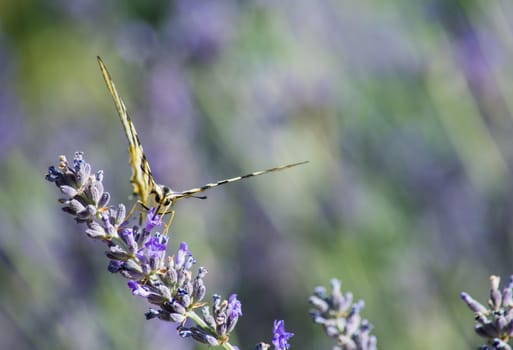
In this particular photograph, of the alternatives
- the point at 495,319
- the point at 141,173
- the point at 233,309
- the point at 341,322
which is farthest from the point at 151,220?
the point at 495,319

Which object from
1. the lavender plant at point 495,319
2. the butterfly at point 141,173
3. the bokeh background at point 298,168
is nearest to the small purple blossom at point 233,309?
the butterfly at point 141,173

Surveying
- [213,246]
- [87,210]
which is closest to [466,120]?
[213,246]

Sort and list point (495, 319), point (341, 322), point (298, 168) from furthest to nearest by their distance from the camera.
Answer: point (298, 168) → point (341, 322) → point (495, 319)

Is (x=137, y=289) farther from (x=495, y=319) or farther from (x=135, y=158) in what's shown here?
(x=495, y=319)

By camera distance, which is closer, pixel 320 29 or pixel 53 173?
pixel 53 173

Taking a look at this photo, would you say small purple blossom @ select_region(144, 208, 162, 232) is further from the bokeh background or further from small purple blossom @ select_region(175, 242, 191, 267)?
the bokeh background

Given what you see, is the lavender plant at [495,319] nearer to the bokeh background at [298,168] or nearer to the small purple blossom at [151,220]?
the small purple blossom at [151,220]

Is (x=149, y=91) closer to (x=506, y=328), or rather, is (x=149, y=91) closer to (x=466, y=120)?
(x=466, y=120)
